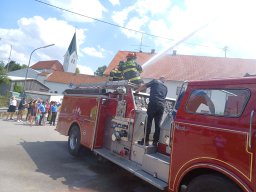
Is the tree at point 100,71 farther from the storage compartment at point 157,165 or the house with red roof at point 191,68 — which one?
the storage compartment at point 157,165

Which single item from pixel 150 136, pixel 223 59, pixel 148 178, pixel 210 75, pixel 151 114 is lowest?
pixel 148 178

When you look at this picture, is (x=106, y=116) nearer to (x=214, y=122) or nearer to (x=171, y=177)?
(x=171, y=177)

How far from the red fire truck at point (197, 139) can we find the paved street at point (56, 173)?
2.07 feet

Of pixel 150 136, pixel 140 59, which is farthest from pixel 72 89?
pixel 140 59

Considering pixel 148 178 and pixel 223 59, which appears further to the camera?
pixel 223 59

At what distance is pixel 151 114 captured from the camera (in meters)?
6.43

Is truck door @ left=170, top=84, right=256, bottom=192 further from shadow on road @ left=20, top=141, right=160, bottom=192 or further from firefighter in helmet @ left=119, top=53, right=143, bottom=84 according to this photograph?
firefighter in helmet @ left=119, top=53, right=143, bottom=84

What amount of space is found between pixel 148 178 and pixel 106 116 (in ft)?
10.1

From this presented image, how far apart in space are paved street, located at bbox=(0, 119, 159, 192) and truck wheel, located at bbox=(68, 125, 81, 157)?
24 cm

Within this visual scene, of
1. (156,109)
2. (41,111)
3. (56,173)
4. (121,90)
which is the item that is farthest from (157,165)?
(41,111)

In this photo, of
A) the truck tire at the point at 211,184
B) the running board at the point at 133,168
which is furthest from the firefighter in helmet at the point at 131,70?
the truck tire at the point at 211,184

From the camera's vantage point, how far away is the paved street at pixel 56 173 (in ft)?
21.2

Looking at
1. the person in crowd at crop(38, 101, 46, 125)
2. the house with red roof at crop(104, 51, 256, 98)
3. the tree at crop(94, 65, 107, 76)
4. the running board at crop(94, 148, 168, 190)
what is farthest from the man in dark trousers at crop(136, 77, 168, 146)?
the tree at crop(94, 65, 107, 76)

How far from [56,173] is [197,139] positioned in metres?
4.22
